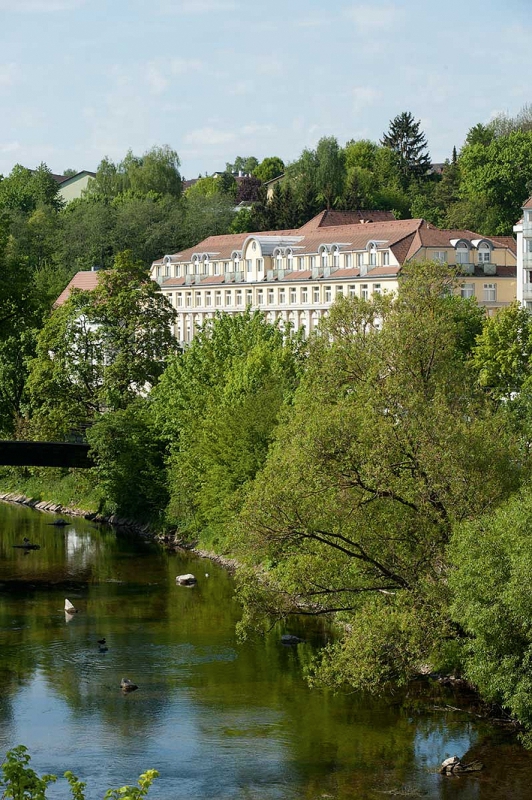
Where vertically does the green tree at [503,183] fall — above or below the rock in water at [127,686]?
above

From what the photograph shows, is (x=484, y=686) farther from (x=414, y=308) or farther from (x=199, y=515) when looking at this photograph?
(x=199, y=515)

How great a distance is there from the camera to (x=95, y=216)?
113m

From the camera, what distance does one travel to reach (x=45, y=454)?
5669 cm

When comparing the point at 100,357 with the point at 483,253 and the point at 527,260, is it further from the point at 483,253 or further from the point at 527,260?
the point at 483,253

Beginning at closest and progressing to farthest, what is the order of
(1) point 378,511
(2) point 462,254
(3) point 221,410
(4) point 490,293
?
(1) point 378,511 → (3) point 221,410 → (2) point 462,254 → (4) point 490,293

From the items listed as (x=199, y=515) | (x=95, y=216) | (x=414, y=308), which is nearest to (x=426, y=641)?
(x=414, y=308)

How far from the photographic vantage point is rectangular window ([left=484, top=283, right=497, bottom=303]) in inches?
3071

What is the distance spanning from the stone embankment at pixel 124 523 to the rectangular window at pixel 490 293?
98.9 feet

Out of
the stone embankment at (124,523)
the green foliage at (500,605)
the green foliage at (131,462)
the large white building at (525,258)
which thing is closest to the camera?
the green foliage at (500,605)

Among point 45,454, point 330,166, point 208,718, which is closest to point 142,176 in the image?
point 330,166

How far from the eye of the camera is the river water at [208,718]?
25250 millimetres

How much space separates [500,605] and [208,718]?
22.8ft

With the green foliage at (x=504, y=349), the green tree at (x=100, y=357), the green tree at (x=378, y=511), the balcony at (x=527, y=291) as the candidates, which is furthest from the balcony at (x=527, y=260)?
the green tree at (x=378, y=511)

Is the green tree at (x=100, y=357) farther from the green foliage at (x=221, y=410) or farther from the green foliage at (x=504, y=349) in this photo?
the green foliage at (x=504, y=349)
